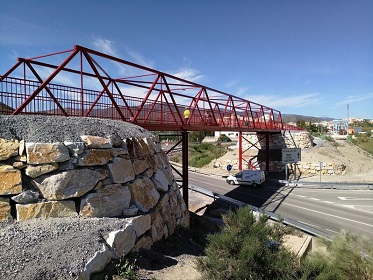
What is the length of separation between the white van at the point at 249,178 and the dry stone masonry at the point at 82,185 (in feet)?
57.8

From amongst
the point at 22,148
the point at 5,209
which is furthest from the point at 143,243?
the point at 22,148

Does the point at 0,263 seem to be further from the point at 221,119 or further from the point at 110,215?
the point at 221,119

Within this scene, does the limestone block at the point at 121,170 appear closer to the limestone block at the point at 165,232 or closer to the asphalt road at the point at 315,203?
the limestone block at the point at 165,232

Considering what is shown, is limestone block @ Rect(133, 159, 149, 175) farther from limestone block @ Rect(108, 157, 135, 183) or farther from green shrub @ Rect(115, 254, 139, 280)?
green shrub @ Rect(115, 254, 139, 280)

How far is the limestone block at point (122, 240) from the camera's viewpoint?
15.5ft

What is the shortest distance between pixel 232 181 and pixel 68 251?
21.4 meters

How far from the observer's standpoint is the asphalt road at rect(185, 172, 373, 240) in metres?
13.5

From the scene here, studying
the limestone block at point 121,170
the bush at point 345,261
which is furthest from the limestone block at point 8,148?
the bush at point 345,261

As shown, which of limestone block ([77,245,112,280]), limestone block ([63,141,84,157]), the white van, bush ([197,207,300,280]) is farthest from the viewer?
the white van

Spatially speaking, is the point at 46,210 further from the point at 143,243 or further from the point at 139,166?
the point at 139,166

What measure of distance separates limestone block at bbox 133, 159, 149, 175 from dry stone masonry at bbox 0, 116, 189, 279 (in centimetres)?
2

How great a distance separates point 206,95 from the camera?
15.1 m

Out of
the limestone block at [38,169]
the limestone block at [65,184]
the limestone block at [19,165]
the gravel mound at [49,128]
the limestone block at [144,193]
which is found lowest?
the limestone block at [144,193]

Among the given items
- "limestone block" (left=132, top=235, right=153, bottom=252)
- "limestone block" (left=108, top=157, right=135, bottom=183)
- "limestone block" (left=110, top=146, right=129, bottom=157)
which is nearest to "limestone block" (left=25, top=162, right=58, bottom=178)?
"limestone block" (left=108, top=157, right=135, bottom=183)
